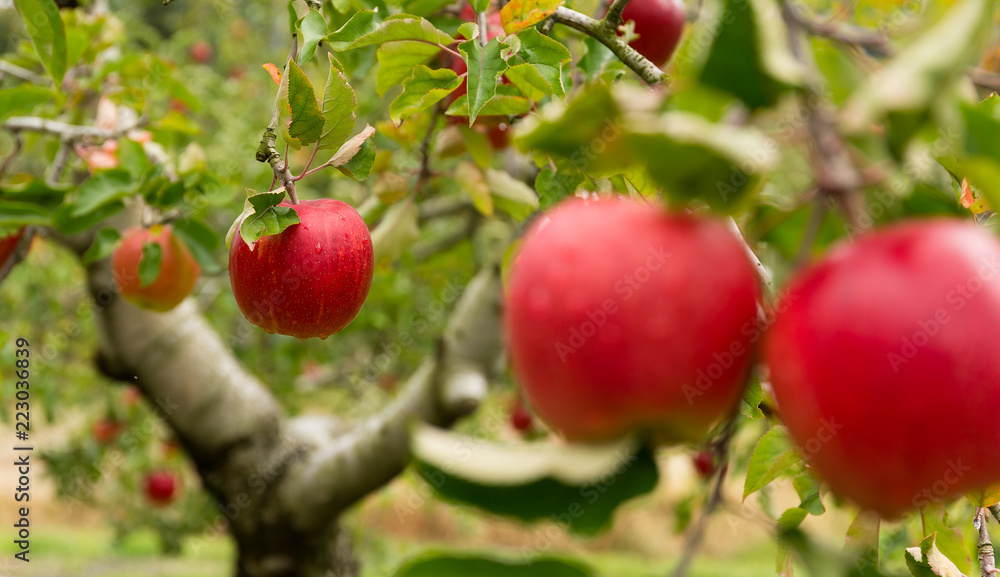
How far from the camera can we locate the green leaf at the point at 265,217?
68cm

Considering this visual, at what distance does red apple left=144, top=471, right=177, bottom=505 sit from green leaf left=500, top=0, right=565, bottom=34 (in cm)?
332

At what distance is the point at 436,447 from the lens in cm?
33

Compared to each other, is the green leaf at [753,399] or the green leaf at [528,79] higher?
the green leaf at [528,79]

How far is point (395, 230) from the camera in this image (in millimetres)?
1101

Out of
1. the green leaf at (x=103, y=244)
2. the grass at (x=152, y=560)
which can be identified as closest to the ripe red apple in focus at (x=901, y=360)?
the green leaf at (x=103, y=244)

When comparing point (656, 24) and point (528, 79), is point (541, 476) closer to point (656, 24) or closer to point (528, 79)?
point (528, 79)

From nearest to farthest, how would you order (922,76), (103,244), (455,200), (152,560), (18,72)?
(922,76) → (103,244) → (18,72) → (455,200) → (152,560)

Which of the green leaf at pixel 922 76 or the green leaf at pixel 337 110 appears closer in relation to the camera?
the green leaf at pixel 922 76

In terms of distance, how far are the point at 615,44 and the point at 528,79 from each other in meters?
0.13

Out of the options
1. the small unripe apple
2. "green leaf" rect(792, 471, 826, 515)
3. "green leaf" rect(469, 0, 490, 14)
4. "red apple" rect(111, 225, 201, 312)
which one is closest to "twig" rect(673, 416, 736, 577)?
"green leaf" rect(792, 471, 826, 515)

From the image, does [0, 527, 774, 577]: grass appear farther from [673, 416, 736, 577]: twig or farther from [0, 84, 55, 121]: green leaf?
[673, 416, 736, 577]: twig

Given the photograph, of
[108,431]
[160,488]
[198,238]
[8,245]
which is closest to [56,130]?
[8,245]

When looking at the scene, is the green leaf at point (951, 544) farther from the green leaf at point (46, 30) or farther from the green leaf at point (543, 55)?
the green leaf at point (46, 30)

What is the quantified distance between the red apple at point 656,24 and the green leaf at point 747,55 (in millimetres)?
867
